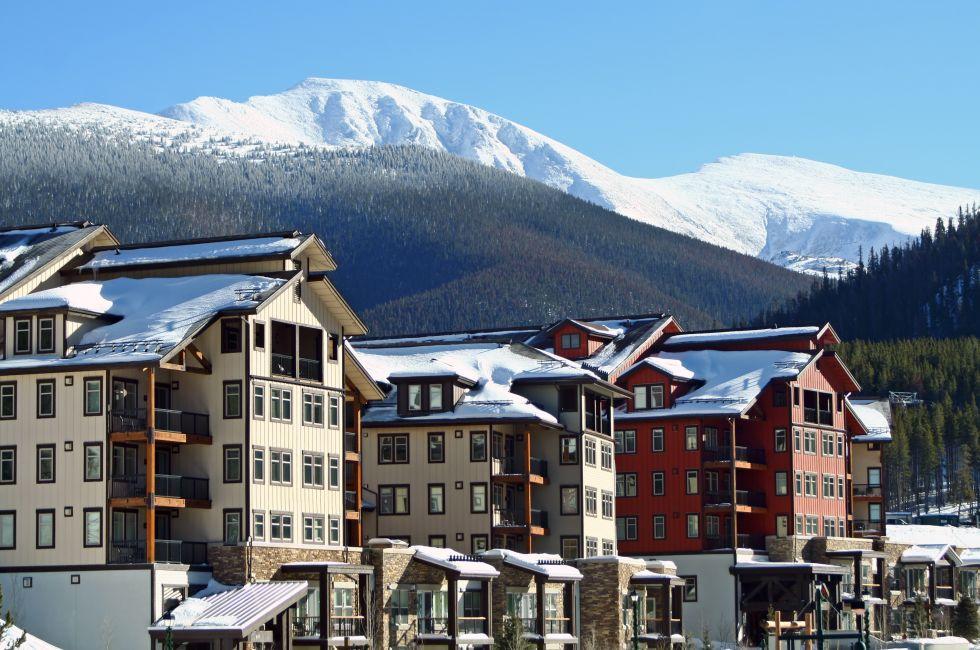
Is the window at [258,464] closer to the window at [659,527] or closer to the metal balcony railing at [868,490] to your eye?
the window at [659,527]

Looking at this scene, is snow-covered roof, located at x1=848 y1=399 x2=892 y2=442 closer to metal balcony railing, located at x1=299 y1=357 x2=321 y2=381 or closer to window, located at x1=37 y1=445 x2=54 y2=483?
metal balcony railing, located at x1=299 y1=357 x2=321 y2=381

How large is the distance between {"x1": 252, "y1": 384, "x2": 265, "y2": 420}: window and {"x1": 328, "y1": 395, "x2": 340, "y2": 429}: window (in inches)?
199

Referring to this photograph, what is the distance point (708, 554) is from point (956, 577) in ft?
94.8

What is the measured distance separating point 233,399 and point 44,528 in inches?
362

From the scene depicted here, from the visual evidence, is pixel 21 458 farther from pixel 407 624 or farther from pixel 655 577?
pixel 655 577

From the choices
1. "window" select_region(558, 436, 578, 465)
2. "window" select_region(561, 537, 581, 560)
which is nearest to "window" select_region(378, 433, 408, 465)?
"window" select_region(558, 436, 578, 465)

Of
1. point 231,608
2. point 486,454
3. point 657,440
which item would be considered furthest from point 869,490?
point 231,608

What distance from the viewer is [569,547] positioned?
3903 inches

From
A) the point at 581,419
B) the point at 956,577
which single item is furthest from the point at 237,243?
the point at 956,577

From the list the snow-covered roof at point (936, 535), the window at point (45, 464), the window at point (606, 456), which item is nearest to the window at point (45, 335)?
the window at point (45, 464)

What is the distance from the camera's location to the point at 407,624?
3211 inches

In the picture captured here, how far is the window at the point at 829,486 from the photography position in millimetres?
117312

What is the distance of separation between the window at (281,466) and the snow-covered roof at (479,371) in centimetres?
1731

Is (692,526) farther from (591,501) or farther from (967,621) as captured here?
(967,621)
